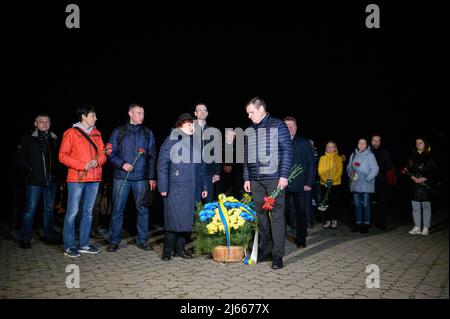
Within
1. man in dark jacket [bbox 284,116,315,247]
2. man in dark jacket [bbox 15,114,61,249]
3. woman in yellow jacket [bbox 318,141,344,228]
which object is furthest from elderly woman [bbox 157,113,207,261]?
woman in yellow jacket [bbox 318,141,344,228]

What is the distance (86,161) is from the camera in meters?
6.10

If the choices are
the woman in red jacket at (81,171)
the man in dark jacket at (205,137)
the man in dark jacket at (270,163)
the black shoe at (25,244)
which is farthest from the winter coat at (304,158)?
the black shoe at (25,244)

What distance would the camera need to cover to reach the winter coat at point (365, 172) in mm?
8648

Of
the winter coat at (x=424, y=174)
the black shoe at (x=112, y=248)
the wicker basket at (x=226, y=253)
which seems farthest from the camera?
the winter coat at (x=424, y=174)

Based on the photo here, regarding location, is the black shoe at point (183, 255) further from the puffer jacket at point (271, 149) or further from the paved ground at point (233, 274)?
the puffer jacket at point (271, 149)

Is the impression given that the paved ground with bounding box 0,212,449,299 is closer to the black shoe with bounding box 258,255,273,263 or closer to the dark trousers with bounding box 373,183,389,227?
the black shoe with bounding box 258,255,273,263

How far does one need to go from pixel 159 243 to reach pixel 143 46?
429 inches

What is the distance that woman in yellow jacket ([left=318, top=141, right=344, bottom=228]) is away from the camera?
9320 mm

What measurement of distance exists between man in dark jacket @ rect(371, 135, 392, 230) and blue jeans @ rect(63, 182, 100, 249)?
20.1ft

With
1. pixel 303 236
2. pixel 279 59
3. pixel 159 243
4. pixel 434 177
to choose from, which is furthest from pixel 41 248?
pixel 279 59

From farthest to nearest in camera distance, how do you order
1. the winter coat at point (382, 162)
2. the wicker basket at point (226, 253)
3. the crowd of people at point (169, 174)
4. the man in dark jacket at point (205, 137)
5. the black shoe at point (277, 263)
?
the winter coat at point (382, 162) < the man in dark jacket at point (205, 137) < the wicker basket at point (226, 253) < the crowd of people at point (169, 174) < the black shoe at point (277, 263)

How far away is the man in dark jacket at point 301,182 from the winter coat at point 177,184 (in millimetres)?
1955

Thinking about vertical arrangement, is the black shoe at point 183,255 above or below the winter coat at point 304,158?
below

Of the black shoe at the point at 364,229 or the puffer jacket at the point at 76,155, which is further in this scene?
the black shoe at the point at 364,229
